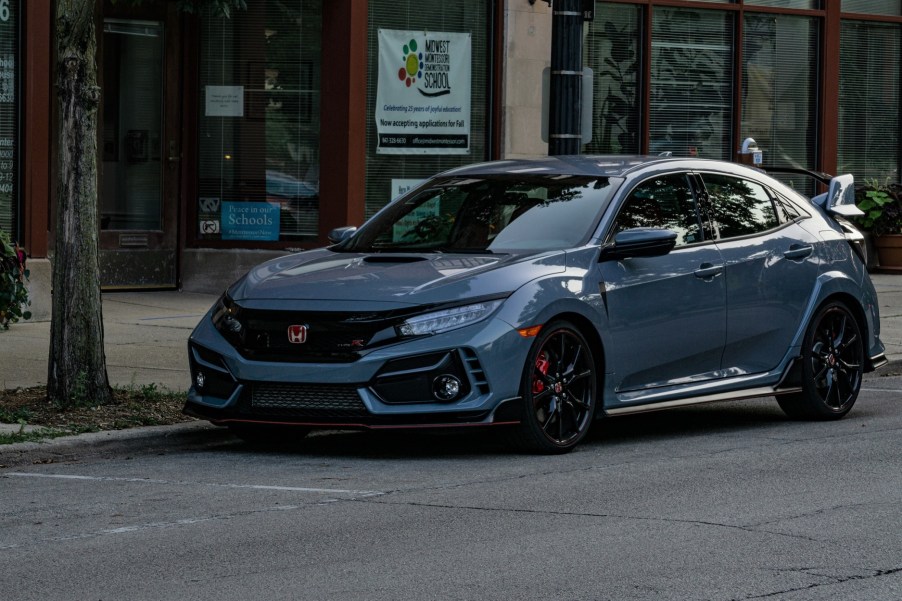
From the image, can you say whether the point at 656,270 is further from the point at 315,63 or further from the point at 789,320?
the point at 315,63

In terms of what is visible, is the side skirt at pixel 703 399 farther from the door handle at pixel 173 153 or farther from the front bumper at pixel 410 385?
the door handle at pixel 173 153

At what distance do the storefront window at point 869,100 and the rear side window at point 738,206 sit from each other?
12369mm

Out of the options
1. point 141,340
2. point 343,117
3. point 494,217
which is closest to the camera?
point 494,217

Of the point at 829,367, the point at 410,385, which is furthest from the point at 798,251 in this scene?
the point at 410,385

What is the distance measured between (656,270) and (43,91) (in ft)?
26.0

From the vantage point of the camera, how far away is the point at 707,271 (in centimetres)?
967

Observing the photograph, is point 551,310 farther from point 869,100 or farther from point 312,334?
point 869,100

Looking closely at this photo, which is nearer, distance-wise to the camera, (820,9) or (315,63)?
(315,63)

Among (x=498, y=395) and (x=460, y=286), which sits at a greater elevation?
(x=460, y=286)

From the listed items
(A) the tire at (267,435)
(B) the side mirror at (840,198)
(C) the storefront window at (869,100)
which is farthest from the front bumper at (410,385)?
(C) the storefront window at (869,100)

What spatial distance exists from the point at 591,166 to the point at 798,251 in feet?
4.73

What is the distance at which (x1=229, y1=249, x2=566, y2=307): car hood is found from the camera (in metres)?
8.53

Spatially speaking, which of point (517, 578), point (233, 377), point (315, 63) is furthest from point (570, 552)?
point (315, 63)

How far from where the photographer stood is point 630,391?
30.4 ft
